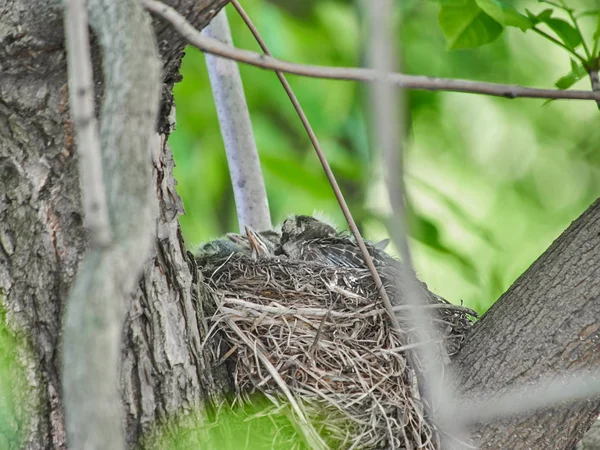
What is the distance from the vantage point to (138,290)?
62.4 inches

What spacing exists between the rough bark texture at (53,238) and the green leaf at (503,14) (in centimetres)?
82

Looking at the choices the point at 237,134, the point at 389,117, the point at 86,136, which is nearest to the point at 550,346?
the point at 389,117

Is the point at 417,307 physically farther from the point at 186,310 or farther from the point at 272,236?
the point at 272,236

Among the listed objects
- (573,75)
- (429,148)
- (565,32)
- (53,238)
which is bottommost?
(53,238)

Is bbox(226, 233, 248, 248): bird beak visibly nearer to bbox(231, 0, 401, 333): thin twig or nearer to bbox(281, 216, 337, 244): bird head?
bbox(281, 216, 337, 244): bird head

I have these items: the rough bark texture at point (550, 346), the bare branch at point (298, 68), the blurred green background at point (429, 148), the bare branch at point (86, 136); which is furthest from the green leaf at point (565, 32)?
the bare branch at point (86, 136)

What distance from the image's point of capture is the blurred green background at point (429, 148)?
346cm

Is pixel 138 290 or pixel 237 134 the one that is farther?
pixel 237 134

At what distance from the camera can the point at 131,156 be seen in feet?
3.17

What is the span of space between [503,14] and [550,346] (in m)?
0.86

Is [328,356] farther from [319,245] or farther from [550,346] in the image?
[319,245]

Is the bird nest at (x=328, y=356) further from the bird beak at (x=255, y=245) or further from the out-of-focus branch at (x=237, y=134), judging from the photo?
the out-of-focus branch at (x=237, y=134)

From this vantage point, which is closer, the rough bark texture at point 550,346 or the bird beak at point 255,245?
the rough bark texture at point 550,346

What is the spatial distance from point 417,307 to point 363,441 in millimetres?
874
